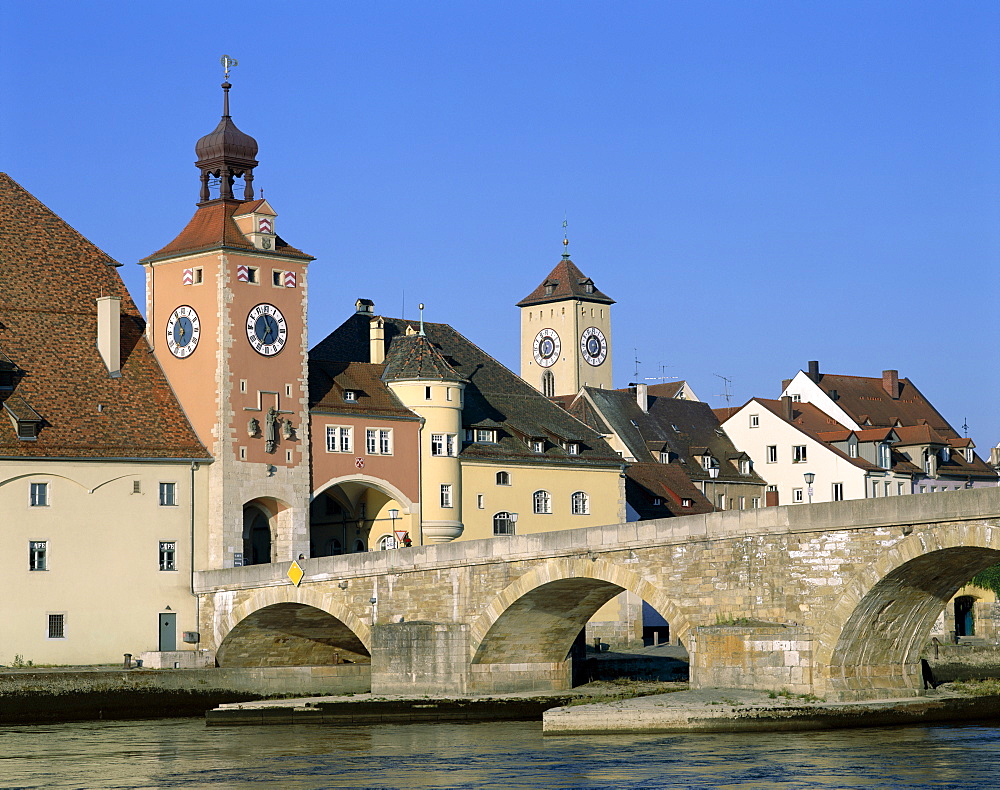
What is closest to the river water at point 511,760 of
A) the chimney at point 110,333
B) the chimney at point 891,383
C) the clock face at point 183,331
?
the chimney at point 110,333

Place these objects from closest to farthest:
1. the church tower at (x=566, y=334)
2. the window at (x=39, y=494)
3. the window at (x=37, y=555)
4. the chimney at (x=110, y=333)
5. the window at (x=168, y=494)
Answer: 1. the window at (x=37, y=555)
2. the window at (x=39, y=494)
3. the window at (x=168, y=494)
4. the chimney at (x=110, y=333)
5. the church tower at (x=566, y=334)

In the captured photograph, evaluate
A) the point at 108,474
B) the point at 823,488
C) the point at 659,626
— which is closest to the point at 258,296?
the point at 108,474

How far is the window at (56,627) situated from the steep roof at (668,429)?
33849mm

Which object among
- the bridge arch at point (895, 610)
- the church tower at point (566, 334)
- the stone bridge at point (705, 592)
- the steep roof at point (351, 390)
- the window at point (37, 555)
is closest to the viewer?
the bridge arch at point (895, 610)

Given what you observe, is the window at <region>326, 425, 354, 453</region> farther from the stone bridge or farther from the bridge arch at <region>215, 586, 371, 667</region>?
the stone bridge

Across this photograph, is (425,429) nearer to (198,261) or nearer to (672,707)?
(198,261)

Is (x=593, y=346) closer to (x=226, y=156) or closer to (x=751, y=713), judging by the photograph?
(x=226, y=156)

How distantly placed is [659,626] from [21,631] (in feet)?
93.9

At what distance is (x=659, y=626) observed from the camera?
248ft

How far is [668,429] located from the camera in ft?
297

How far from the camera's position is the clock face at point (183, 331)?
207 ft

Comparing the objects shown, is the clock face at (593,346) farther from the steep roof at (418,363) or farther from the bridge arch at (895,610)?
the bridge arch at (895,610)

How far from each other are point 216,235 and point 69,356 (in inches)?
265

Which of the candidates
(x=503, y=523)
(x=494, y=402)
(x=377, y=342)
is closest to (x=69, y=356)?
(x=377, y=342)
